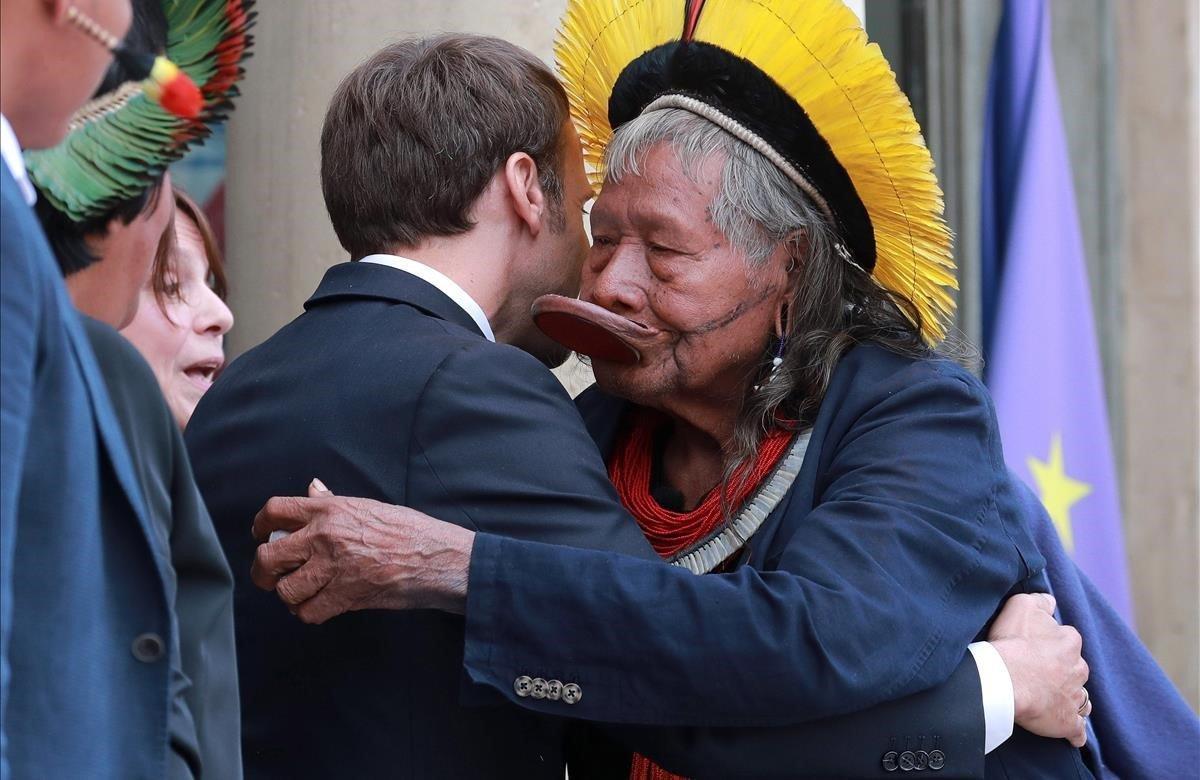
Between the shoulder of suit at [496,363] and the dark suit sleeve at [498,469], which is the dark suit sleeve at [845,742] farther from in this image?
the shoulder of suit at [496,363]

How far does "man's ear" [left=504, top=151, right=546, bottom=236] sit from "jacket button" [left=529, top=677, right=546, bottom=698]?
822 mm

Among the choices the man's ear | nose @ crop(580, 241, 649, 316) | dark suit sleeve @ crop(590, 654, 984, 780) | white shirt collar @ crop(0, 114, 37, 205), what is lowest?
dark suit sleeve @ crop(590, 654, 984, 780)

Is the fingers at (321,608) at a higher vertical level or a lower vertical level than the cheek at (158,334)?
lower

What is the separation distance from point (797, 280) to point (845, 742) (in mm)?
856

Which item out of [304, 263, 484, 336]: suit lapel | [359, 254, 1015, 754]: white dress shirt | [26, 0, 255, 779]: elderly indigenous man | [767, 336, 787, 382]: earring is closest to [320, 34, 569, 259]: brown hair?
[304, 263, 484, 336]: suit lapel

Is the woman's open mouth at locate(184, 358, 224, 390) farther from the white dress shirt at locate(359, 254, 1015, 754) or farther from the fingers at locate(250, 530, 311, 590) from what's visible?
the white dress shirt at locate(359, 254, 1015, 754)

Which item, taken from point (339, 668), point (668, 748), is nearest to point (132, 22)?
point (339, 668)

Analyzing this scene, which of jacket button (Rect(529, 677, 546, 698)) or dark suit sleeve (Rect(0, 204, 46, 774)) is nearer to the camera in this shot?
dark suit sleeve (Rect(0, 204, 46, 774))

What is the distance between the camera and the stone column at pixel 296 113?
11.6 ft

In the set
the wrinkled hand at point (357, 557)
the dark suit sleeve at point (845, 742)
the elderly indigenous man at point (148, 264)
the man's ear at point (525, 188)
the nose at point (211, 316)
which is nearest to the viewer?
the elderly indigenous man at point (148, 264)

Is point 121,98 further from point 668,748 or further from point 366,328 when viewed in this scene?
point 668,748

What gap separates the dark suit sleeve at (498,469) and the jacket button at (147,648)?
0.75 metres

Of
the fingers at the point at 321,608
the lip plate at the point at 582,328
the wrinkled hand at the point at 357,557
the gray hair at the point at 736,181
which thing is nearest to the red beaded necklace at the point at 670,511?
the lip plate at the point at 582,328

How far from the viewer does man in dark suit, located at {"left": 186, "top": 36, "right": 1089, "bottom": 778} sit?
2.29 m
